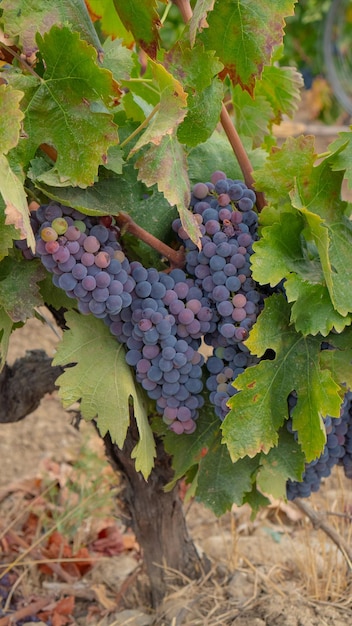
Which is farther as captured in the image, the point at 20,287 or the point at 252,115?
the point at 252,115

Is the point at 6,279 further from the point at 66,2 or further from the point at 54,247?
the point at 66,2

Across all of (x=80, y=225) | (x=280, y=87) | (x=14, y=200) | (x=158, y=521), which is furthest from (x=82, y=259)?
(x=158, y=521)

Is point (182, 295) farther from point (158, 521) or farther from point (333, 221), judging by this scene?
point (158, 521)

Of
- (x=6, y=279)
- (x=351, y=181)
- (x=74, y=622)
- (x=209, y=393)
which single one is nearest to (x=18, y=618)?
(x=74, y=622)

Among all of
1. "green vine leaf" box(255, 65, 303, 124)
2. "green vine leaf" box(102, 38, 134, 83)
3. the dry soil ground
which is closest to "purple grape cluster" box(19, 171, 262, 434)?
"green vine leaf" box(102, 38, 134, 83)

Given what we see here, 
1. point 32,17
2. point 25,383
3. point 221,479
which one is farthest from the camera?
point 25,383

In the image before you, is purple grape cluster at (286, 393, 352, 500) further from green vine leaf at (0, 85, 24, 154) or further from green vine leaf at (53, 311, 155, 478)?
green vine leaf at (0, 85, 24, 154)
